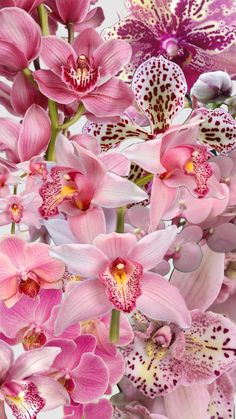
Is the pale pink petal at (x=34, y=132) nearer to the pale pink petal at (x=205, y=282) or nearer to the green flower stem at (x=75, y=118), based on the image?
the green flower stem at (x=75, y=118)

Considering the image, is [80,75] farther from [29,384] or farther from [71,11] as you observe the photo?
[29,384]

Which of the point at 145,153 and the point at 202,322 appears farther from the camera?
the point at 202,322

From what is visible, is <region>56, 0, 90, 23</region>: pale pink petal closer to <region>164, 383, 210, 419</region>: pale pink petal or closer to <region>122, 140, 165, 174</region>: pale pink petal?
<region>122, 140, 165, 174</region>: pale pink petal

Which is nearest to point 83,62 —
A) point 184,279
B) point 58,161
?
point 58,161

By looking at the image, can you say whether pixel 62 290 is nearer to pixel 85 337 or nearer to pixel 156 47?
pixel 85 337

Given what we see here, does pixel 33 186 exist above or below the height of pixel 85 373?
above

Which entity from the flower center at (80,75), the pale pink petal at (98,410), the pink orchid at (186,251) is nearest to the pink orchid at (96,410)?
the pale pink petal at (98,410)

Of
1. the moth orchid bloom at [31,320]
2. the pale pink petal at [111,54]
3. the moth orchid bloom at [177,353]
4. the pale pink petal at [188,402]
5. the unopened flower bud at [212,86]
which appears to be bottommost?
the pale pink petal at [188,402]

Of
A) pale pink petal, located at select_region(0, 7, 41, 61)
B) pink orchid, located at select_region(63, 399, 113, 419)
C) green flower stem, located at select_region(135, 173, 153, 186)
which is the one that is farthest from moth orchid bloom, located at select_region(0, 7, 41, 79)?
pink orchid, located at select_region(63, 399, 113, 419)
